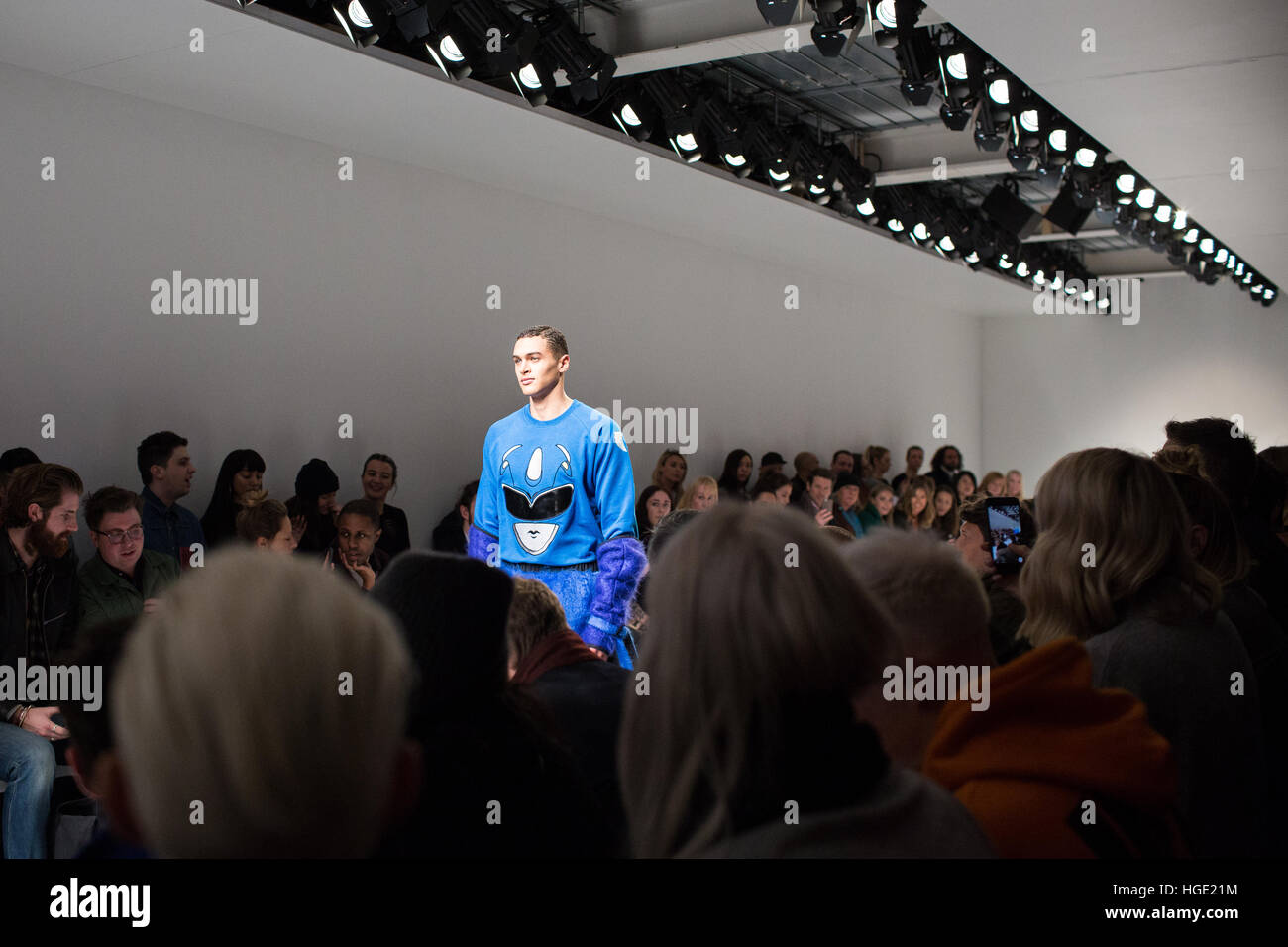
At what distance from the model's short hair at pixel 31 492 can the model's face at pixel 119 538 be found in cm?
27

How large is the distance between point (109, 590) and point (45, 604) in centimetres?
25

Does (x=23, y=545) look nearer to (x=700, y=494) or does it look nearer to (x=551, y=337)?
(x=551, y=337)

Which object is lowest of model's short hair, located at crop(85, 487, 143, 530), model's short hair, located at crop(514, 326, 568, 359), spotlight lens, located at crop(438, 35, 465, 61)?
model's short hair, located at crop(85, 487, 143, 530)

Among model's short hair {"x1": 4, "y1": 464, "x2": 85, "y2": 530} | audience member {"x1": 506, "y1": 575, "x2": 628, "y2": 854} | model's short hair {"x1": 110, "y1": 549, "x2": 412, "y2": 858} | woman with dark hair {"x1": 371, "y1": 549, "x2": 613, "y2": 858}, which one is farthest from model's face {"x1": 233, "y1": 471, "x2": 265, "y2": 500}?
model's short hair {"x1": 110, "y1": 549, "x2": 412, "y2": 858}

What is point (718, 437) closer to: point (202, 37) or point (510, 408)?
point (510, 408)

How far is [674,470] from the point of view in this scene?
7180mm

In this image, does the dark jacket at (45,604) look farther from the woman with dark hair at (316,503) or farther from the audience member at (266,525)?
the woman with dark hair at (316,503)

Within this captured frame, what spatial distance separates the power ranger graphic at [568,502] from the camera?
3297 mm

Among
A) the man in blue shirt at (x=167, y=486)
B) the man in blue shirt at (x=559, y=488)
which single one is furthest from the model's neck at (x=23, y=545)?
the man in blue shirt at (x=559, y=488)

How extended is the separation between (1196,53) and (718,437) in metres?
4.63

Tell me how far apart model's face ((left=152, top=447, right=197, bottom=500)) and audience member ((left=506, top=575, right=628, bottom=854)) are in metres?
2.97

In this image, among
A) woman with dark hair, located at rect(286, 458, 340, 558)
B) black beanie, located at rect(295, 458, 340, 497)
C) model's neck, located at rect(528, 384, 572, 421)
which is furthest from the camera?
black beanie, located at rect(295, 458, 340, 497)

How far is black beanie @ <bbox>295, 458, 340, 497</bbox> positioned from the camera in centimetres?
519

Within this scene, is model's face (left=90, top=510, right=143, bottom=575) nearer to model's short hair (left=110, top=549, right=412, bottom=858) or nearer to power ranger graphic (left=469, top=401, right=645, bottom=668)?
power ranger graphic (left=469, top=401, right=645, bottom=668)
